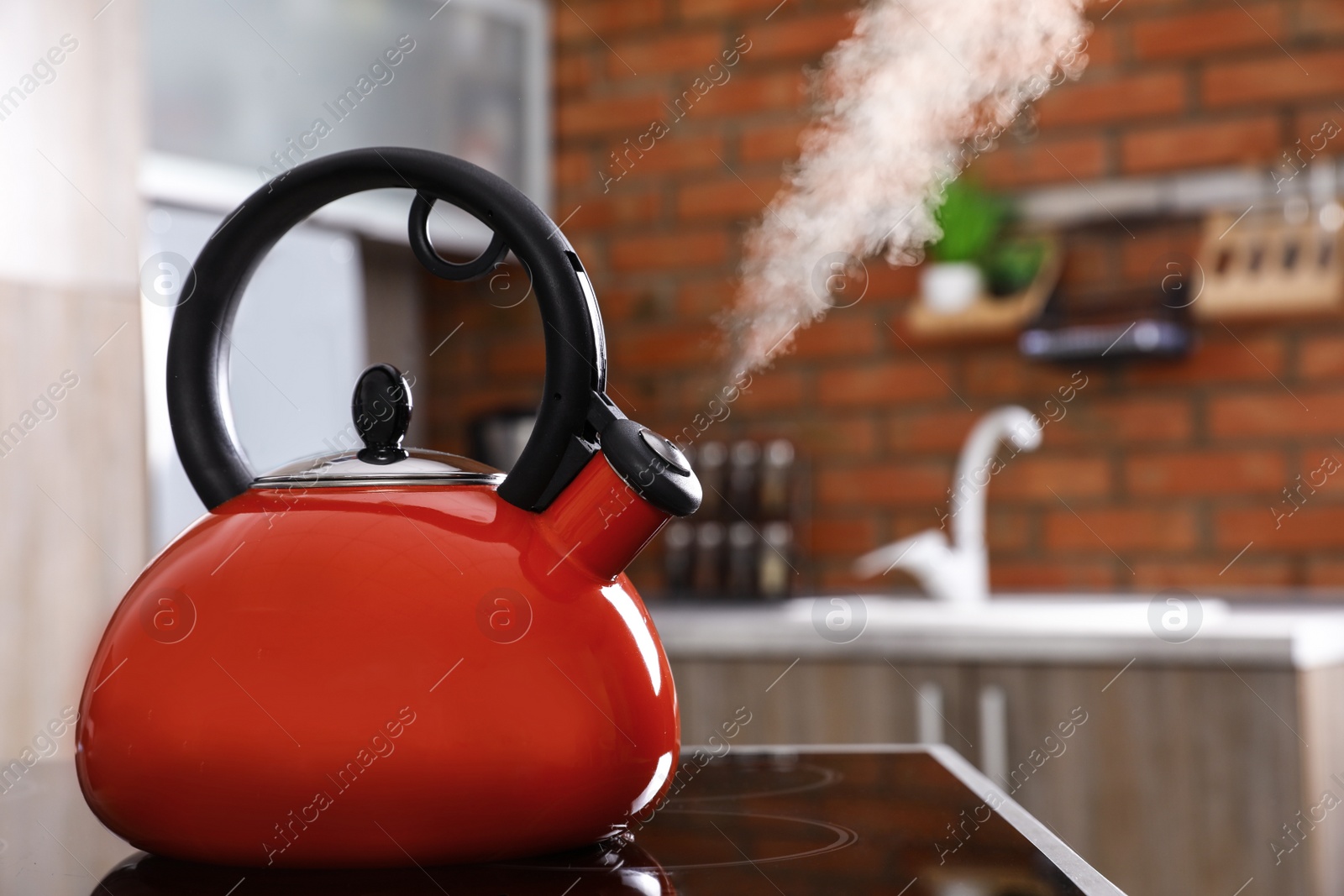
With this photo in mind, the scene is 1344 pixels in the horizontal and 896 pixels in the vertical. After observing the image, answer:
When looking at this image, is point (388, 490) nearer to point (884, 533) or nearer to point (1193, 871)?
point (1193, 871)

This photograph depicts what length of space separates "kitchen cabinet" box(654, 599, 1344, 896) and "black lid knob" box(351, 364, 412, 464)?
4.61ft

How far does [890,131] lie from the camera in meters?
2.60

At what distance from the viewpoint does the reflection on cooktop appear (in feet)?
1.72

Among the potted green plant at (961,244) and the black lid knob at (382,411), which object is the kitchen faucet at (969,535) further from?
the black lid knob at (382,411)

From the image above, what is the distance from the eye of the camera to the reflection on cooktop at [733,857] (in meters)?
0.52

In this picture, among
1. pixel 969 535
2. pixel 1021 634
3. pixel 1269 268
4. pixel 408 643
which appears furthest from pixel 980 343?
pixel 408 643

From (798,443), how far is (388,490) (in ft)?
7.06

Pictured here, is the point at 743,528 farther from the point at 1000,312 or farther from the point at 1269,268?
the point at 1269,268

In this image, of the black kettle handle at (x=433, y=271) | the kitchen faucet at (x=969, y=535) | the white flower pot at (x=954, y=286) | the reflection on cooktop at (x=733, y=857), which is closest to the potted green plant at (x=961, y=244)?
the white flower pot at (x=954, y=286)

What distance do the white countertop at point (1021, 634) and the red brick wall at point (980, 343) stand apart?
0.56ft

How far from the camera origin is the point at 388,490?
0.60 m

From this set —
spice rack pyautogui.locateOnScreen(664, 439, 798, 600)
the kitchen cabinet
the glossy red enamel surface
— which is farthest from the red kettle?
spice rack pyautogui.locateOnScreen(664, 439, 798, 600)

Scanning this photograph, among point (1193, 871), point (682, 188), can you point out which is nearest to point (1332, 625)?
point (1193, 871)

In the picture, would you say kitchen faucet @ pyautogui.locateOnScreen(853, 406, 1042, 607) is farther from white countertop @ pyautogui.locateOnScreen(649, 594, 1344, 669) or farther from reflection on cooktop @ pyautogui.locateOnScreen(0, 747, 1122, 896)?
reflection on cooktop @ pyautogui.locateOnScreen(0, 747, 1122, 896)
